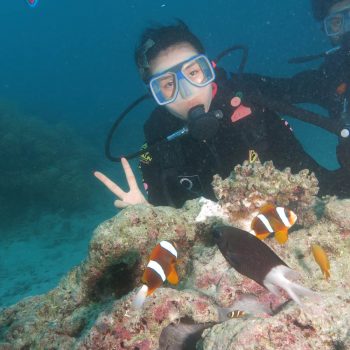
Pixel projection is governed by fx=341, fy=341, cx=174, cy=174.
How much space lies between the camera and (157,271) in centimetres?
195

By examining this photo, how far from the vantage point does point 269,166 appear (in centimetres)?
307

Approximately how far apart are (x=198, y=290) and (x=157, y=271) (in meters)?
0.67

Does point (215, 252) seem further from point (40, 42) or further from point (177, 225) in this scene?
point (40, 42)

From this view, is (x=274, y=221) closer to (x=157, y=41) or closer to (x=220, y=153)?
(x=220, y=153)

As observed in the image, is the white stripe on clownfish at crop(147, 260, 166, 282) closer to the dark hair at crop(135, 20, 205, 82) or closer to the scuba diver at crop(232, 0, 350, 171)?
the dark hair at crop(135, 20, 205, 82)

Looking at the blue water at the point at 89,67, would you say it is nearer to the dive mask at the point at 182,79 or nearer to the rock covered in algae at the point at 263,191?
the dive mask at the point at 182,79

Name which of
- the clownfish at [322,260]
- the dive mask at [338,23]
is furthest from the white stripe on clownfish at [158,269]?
the dive mask at [338,23]

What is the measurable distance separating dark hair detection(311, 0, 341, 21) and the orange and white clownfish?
6.60m

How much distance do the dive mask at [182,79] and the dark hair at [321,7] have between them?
3.63m

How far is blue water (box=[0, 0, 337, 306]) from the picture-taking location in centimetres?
1384

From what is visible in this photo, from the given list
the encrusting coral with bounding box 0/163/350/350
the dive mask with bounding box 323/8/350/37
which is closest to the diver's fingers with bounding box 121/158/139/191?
the encrusting coral with bounding box 0/163/350/350

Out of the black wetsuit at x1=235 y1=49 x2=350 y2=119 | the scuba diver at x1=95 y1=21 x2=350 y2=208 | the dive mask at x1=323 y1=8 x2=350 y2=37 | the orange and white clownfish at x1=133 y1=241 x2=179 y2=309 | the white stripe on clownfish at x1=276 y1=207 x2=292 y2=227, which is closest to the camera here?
the orange and white clownfish at x1=133 y1=241 x2=179 y2=309

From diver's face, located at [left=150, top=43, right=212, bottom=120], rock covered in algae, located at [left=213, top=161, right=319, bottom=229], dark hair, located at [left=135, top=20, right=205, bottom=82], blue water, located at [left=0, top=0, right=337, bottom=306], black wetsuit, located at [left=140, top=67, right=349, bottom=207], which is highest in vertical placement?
dark hair, located at [left=135, top=20, right=205, bottom=82]

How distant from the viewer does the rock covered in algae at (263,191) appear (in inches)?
119
